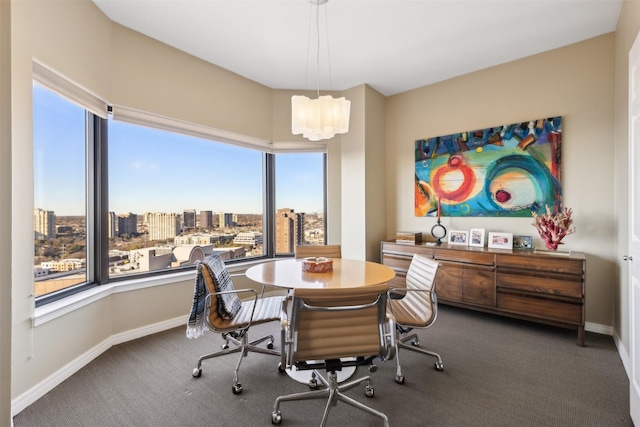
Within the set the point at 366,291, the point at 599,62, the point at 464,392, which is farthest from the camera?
the point at 599,62

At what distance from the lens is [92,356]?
2.48m

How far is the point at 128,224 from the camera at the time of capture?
9.93 feet

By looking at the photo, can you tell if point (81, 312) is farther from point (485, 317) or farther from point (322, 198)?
point (485, 317)

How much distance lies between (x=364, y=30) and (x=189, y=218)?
2.84 metres

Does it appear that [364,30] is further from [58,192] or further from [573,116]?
[58,192]

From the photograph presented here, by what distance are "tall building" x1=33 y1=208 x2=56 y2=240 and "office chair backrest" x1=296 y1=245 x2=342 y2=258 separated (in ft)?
7.02

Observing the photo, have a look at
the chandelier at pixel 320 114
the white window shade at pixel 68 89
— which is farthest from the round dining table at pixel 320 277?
the white window shade at pixel 68 89

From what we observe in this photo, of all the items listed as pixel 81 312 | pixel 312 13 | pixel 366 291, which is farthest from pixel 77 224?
pixel 312 13

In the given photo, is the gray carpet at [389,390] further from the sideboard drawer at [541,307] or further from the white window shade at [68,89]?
the white window shade at [68,89]

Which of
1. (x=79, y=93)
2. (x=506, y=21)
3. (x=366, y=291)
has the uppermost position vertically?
(x=506, y=21)

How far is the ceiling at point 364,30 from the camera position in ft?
8.34

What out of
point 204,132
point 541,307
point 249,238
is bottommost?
point 541,307

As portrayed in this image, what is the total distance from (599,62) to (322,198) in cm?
342

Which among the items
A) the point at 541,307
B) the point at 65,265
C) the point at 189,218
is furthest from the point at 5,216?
the point at 541,307
